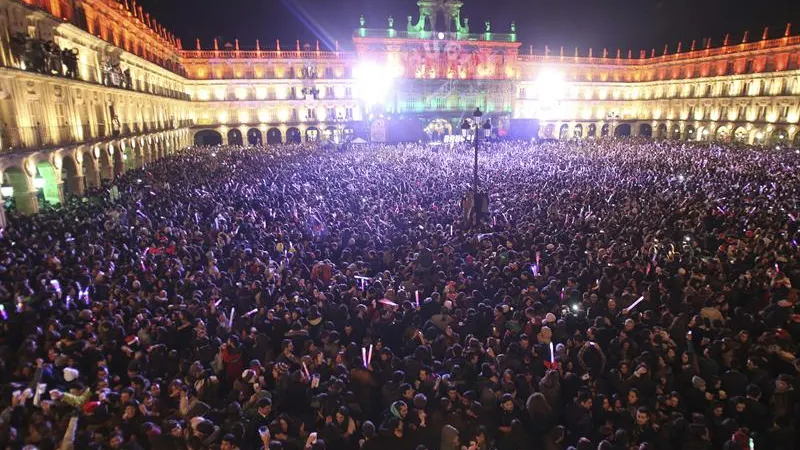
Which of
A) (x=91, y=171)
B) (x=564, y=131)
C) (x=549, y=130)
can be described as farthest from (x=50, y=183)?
(x=564, y=131)

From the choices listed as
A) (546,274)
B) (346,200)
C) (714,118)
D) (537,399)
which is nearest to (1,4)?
(346,200)

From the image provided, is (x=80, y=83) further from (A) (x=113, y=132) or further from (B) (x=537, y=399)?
(B) (x=537, y=399)

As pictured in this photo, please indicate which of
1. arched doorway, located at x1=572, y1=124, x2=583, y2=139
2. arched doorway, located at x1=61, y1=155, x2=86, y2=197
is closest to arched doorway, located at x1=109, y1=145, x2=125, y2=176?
arched doorway, located at x1=61, y1=155, x2=86, y2=197

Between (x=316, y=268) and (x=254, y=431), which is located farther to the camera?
(x=316, y=268)

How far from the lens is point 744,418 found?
17.4 feet

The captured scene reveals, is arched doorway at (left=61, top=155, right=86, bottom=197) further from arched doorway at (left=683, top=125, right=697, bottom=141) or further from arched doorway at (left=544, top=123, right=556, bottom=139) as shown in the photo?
arched doorway at (left=683, top=125, right=697, bottom=141)

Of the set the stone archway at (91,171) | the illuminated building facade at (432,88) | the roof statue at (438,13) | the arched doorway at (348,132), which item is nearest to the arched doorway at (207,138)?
the illuminated building facade at (432,88)

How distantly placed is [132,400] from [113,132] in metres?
26.3

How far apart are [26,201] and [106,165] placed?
996 centimetres

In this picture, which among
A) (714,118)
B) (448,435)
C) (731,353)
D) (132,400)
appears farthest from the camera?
(714,118)

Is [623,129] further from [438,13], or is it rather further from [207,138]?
[207,138]

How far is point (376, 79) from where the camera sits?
5509cm

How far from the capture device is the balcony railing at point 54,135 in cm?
1700

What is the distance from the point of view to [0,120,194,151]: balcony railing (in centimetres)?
1700
